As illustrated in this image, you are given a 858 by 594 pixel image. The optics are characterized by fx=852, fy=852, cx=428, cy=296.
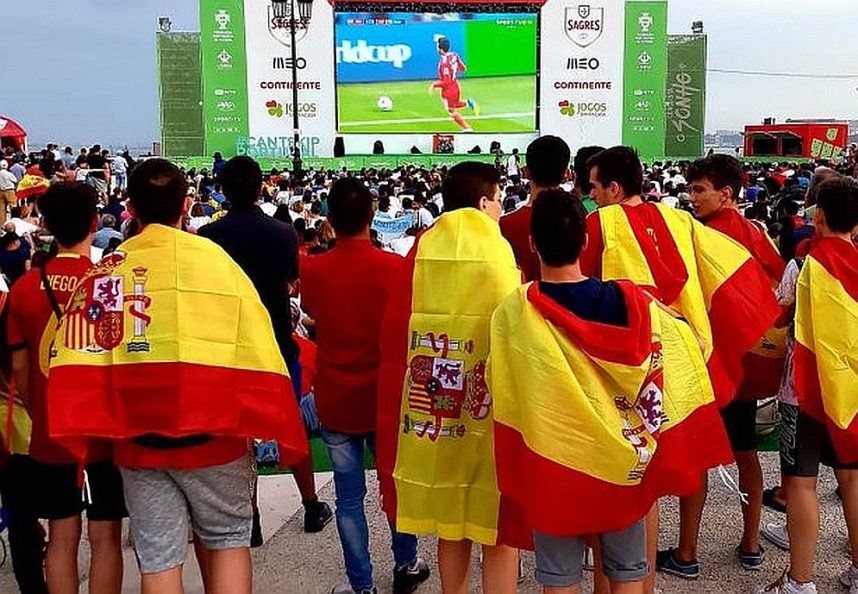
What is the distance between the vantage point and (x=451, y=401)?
2748mm

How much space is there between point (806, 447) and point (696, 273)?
0.79 m

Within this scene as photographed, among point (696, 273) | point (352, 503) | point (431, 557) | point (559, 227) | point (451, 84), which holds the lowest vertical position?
point (431, 557)

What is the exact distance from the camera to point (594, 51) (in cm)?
2683

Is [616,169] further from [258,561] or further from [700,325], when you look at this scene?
[258,561]

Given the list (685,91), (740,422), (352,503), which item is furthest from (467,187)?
(685,91)

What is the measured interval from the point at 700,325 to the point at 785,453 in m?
0.66

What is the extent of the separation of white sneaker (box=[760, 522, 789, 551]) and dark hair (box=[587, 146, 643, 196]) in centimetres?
177

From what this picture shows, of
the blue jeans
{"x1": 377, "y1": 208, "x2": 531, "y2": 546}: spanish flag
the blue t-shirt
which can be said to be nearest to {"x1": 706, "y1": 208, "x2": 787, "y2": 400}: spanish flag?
{"x1": 377, "y1": 208, "x2": 531, "y2": 546}: spanish flag

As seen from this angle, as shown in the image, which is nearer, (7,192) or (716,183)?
(716,183)

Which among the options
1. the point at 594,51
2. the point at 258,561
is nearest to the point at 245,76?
the point at 594,51

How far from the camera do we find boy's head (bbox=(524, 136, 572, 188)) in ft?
11.1

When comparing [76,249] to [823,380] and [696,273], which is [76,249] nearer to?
[696,273]

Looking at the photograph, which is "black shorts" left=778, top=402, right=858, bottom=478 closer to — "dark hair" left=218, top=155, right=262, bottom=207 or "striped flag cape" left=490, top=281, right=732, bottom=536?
"striped flag cape" left=490, top=281, right=732, bottom=536

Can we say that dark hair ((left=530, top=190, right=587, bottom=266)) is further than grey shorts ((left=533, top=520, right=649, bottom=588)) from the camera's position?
No
